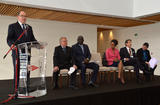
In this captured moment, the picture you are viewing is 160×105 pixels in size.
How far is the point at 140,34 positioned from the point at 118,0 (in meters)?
2.81

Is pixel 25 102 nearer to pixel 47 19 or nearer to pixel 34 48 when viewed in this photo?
pixel 34 48

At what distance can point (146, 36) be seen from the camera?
818cm

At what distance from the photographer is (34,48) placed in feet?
8.90

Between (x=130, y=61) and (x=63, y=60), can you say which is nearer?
(x=63, y=60)

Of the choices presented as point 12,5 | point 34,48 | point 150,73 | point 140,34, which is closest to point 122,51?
point 150,73

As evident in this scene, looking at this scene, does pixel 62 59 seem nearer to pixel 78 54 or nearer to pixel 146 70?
pixel 78 54

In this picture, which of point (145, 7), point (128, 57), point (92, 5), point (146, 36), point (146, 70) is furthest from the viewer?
point (146, 36)

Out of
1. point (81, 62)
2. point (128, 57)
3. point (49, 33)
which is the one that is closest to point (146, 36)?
point (128, 57)

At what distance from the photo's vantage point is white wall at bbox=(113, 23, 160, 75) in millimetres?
7703

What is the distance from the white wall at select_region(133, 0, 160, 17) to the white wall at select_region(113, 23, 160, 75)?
173 cm

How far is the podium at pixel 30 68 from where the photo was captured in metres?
2.65

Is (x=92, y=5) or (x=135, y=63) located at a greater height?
(x=92, y=5)

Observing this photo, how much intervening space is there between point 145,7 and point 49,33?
3.91 metres

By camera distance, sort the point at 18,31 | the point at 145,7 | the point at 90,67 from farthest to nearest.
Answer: the point at 145,7 → the point at 90,67 → the point at 18,31
